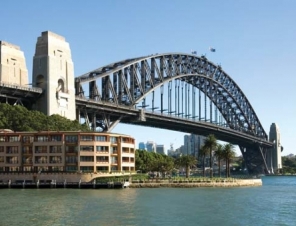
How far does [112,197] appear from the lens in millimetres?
81938

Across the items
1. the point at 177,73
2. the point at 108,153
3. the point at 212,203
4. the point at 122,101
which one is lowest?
the point at 212,203

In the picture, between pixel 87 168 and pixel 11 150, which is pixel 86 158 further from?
pixel 11 150

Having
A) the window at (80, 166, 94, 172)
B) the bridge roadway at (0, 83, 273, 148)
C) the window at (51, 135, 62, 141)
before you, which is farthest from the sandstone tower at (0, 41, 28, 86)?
the window at (80, 166, 94, 172)

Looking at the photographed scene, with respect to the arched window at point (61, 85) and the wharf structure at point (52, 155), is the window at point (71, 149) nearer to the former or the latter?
the wharf structure at point (52, 155)

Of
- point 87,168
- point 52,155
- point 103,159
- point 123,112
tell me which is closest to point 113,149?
point 103,159

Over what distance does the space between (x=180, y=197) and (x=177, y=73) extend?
11421 cm

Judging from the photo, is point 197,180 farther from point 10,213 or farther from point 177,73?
point 177,73

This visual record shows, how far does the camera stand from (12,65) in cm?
13738

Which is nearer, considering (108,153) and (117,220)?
(117,220)

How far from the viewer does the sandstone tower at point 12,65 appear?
440 feet

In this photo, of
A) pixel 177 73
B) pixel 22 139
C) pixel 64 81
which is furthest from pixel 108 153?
pixel 177 73

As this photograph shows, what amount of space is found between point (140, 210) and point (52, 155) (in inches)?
2012

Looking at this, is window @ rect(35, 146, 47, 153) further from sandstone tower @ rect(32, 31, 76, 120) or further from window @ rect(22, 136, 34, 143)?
sandstone tower @ rect(32, 31, 76, 120)

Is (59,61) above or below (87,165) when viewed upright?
above
